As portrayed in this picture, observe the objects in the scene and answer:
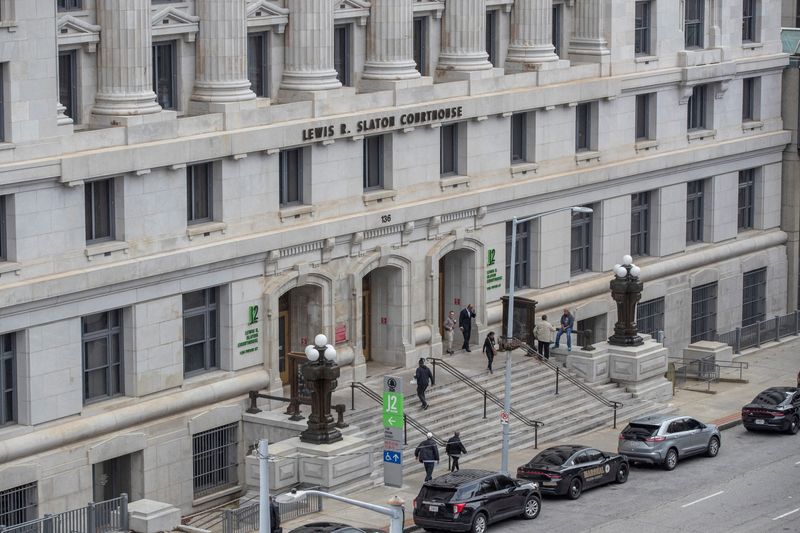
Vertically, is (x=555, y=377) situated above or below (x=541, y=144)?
below

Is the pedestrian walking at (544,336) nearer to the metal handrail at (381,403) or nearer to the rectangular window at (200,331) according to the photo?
the metal handrail at (381,403)

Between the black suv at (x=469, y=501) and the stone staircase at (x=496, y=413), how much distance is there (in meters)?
5.08

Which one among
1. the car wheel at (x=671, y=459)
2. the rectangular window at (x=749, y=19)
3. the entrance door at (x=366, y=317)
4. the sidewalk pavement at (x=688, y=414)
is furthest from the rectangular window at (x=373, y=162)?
the rectangular window at (x=749, y=19)

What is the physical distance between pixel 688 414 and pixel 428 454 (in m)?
16.3

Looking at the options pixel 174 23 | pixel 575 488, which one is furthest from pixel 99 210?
pixel 575 488

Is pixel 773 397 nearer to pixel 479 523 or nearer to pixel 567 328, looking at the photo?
pixel 567 328

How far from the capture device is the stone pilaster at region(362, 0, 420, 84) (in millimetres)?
74312

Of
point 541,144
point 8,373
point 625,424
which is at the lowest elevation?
point 625,424

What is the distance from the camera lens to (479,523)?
61.4m

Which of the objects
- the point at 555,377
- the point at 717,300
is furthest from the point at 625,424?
the point at 717,300

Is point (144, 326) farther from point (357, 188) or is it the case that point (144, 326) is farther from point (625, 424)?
point (625, 424)

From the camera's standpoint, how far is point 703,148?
298 feet

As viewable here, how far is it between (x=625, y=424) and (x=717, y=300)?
1796 centimetres

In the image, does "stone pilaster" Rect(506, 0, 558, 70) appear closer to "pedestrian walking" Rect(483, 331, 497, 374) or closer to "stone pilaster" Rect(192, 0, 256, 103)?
"pedestrian walking" Rect(483, 331, 497, 374)
